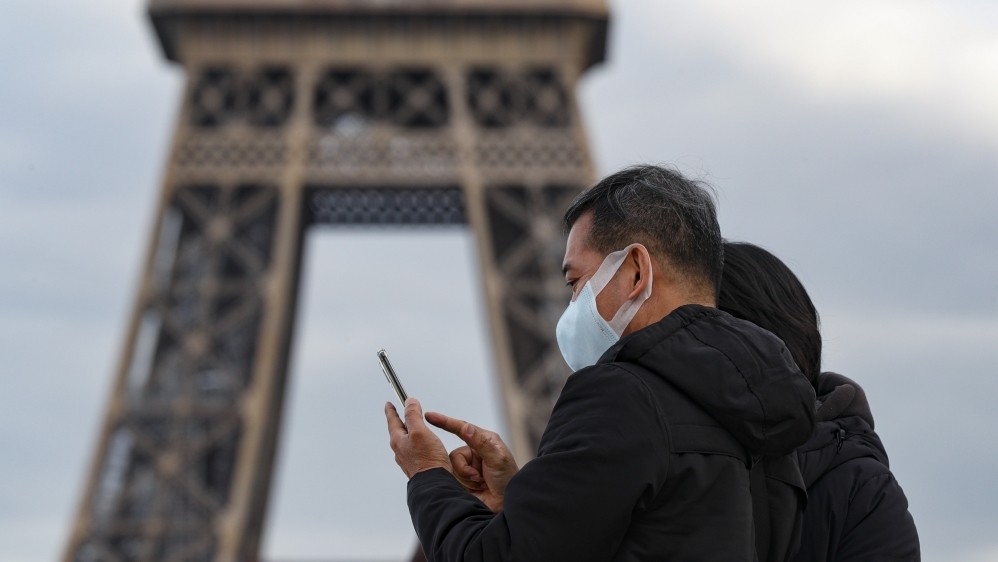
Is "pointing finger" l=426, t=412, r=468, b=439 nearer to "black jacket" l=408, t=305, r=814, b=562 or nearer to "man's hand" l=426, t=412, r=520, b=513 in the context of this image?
"man's hand" l=426, t=412, r=520, b=513

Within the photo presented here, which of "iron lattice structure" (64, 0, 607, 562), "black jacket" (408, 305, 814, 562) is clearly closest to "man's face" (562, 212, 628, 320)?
"black jacket" (408, 305, 814, 562)

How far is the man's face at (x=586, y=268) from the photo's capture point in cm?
252

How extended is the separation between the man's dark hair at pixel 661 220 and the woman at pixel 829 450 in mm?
280

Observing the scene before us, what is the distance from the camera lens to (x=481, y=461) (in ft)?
8.88

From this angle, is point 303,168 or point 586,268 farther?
point 303,168

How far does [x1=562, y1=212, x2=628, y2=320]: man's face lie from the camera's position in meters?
2.52

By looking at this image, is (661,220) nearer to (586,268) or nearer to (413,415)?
(586,268)

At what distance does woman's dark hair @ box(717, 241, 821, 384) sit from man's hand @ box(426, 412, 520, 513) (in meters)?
0.62

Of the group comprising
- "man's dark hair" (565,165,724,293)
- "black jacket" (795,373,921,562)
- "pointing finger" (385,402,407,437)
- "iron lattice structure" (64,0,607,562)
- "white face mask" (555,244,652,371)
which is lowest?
"black jacket" (795,373,921,562)

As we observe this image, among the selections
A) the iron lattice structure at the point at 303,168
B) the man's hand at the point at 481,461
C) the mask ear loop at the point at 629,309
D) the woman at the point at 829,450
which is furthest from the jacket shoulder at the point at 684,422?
the iron lattice structure at the point at 303,168

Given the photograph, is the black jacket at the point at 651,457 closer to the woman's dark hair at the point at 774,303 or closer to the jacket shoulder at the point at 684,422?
the jacket shoulder at the point at 684,422

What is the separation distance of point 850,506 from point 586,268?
764 mm

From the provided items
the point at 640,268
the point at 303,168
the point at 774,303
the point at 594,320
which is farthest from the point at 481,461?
the point at 303,168

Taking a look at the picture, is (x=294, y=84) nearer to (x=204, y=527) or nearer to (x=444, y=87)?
(x=444, y=87)
